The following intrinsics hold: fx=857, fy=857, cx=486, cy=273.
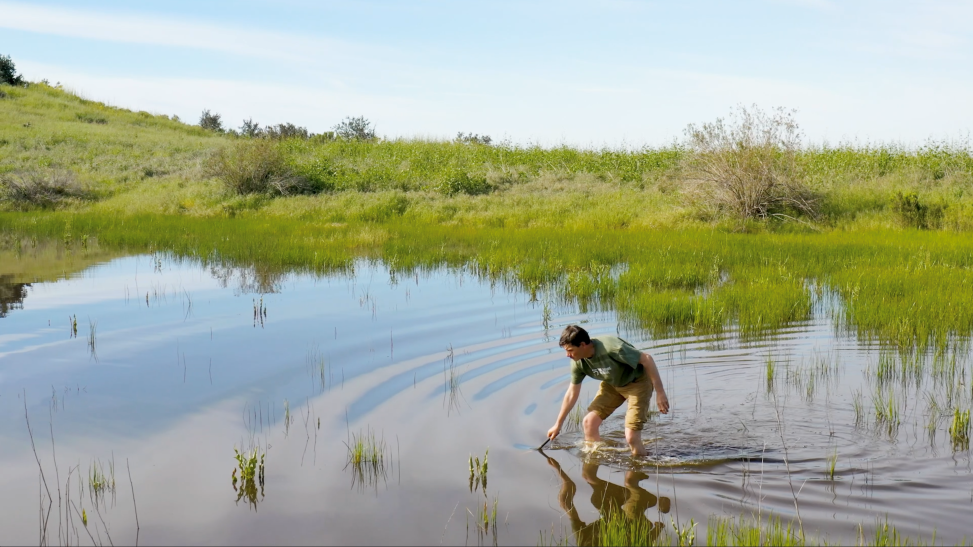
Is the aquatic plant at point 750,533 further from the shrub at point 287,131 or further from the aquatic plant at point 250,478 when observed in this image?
the shrub at point 287,131

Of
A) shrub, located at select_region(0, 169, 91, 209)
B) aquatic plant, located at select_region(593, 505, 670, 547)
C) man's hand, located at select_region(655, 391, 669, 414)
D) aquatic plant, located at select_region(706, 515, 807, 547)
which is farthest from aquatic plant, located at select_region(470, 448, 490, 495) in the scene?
shrub, located at select_region(0, 169, 91, 209)

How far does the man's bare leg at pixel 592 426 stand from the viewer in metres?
6.36

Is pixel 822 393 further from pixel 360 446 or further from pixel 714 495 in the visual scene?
pixel 360 446

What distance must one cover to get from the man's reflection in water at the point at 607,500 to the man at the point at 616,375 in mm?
364

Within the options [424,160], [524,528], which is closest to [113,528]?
[524,528]

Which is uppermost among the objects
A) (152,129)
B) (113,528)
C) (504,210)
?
(152,129)

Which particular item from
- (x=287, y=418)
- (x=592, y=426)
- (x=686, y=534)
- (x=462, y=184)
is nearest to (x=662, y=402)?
(x=592, y=426)

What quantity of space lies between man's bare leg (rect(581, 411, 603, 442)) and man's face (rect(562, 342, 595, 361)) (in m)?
0.54

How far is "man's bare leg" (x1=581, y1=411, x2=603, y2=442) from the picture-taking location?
20.9ft

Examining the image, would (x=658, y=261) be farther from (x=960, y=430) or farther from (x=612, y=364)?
(x=612, y=364)

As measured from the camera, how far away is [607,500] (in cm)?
545

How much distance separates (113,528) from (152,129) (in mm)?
48289

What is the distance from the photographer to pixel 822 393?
7.61 meters

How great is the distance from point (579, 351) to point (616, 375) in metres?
0.42
